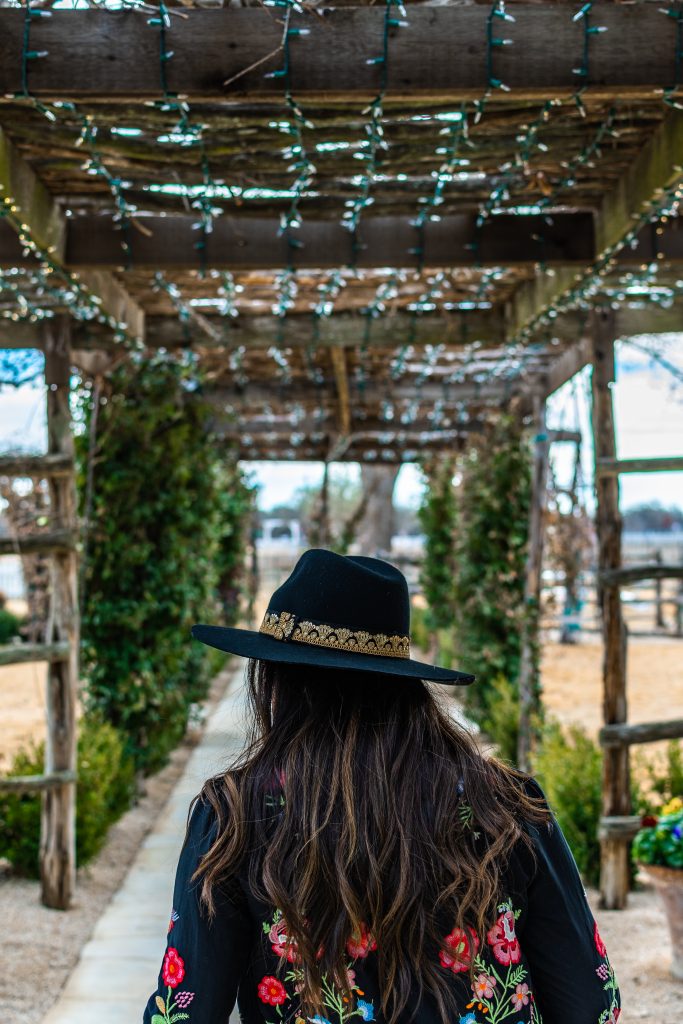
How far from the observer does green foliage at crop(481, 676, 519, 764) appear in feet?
23.3

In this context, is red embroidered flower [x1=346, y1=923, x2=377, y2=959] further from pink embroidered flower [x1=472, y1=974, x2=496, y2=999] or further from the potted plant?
the potted plant

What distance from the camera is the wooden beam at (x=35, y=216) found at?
117 inches

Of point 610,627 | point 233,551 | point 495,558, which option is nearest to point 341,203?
point 610,627

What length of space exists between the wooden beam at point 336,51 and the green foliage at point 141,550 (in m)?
3.72

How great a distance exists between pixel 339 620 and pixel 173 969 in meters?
0.53

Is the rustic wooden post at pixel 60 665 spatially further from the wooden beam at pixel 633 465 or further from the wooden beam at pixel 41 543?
the wooden beam at pixel 633 465

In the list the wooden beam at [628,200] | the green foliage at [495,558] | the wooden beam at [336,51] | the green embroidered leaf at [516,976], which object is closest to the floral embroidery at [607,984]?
the green embroidered leaf at [516,976]

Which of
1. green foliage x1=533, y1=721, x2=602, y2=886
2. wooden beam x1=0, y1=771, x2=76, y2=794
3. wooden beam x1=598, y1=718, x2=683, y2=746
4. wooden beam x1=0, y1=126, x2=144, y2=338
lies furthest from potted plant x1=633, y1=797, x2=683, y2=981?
wooden beam x1=0, y1=126, x2=144, y2=338

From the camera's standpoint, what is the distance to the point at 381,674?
152 centimetres

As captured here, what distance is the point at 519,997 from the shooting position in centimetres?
150

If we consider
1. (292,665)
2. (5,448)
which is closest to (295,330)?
(5,448)

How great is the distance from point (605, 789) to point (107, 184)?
10.7 ft

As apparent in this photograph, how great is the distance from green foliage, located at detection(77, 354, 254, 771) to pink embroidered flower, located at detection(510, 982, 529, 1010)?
4.77 m

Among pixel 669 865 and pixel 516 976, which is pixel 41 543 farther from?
pixel 516 976
